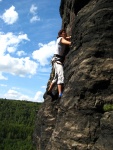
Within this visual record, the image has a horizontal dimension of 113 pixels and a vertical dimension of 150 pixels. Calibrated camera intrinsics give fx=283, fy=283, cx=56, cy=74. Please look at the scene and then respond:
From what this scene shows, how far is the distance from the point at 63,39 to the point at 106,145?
784 cm

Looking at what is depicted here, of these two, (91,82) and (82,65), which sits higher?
(82,65)

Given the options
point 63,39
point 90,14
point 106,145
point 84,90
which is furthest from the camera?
point 63,39

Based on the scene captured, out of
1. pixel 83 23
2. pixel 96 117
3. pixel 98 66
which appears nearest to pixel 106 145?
pixel 96 117

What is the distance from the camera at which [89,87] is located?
14023 mm

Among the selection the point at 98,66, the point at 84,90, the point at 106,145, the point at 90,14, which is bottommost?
the point at 106,145

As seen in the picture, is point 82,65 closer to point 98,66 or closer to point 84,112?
point 98,66

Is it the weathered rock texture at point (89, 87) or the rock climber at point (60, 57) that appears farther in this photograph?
the rock climber at point (60, 57)

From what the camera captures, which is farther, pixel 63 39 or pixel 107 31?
pixel 63 39

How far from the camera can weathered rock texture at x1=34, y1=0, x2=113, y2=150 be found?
1309cm

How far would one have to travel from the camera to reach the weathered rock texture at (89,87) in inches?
516

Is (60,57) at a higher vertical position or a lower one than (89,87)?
higher

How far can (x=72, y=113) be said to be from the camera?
14.4 metres

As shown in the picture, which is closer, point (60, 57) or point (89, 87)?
point (89, 87)

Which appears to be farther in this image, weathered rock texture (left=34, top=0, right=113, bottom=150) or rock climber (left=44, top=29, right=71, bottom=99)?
rock climber (left=44, top=29, right=71, bottom=99)
